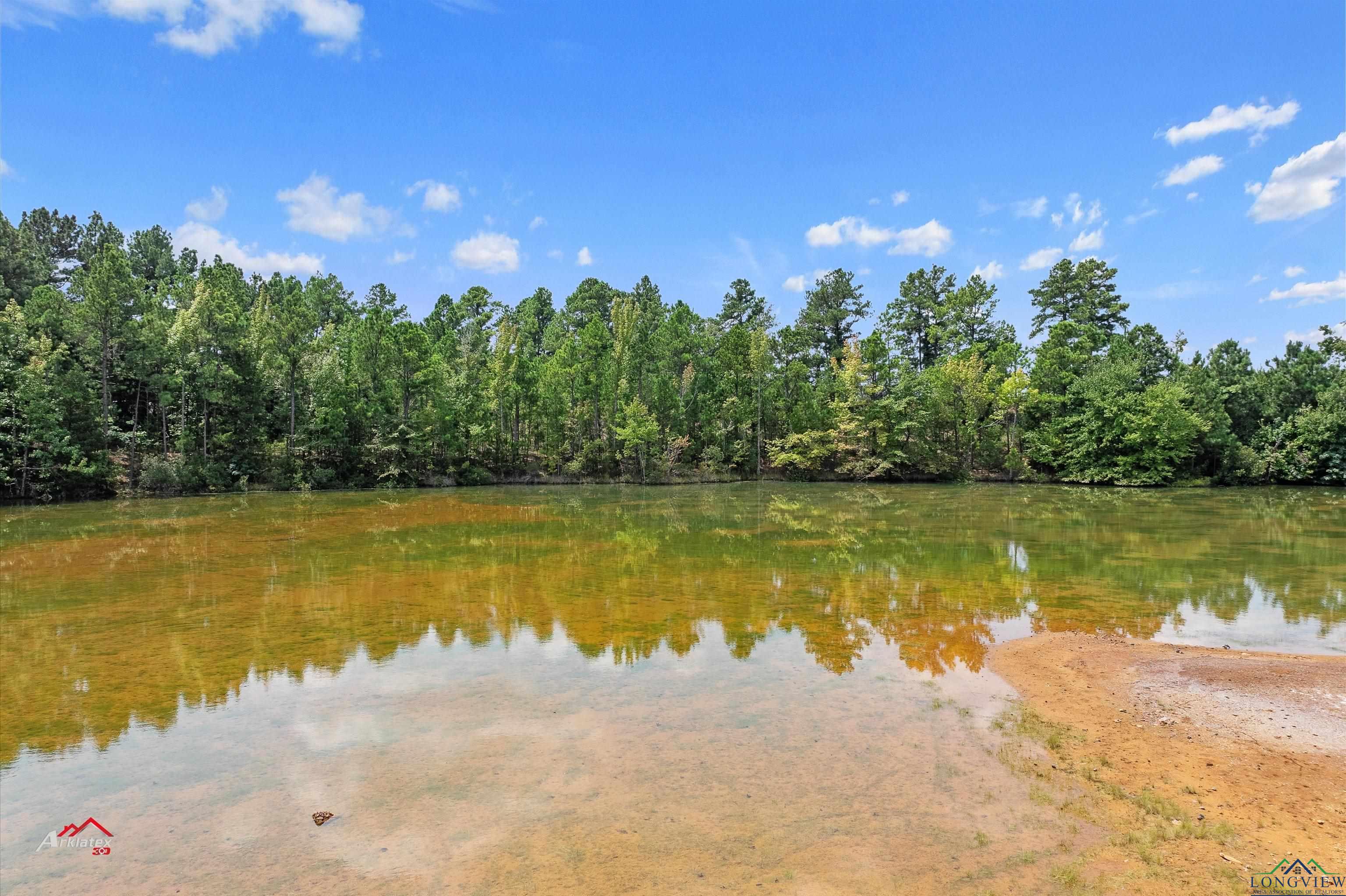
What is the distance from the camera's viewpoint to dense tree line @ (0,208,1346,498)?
33094mm

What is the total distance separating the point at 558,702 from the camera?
22.3ft

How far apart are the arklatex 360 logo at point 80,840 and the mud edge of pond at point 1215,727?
6686 mm

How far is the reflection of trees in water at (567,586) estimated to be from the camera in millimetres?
8125

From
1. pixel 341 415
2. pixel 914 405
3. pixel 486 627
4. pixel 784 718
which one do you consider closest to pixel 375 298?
pixel 341 415

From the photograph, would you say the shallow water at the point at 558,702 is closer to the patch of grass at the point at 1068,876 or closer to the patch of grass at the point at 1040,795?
the patch of grass at the point at 1040,795

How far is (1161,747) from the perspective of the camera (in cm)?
551

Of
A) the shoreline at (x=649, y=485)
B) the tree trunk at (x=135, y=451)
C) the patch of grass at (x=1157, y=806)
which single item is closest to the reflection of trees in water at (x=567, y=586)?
the patch of grass at (x=1157, y=806)

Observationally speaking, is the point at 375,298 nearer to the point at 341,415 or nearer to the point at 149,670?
the point at 341,415

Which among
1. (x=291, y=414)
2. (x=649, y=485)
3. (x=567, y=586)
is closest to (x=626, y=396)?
(x=649, y=485)

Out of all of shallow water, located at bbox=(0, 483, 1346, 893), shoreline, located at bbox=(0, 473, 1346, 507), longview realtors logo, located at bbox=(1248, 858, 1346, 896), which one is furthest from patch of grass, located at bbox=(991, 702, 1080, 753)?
shoreline, located at bbox=(0, 473, 1346, 507)

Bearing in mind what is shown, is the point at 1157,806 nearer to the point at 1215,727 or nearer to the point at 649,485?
the point at 1215,727

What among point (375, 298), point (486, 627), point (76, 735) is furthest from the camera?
point (375, 298)

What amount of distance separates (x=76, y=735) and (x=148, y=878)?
3.02m

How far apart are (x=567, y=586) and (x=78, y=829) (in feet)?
26.3
